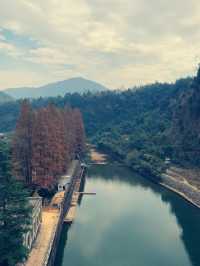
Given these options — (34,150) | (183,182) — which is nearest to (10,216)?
(34,150)

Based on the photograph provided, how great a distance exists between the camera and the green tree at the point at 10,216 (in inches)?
727

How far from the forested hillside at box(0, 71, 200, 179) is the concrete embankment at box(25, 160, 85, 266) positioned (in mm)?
24928

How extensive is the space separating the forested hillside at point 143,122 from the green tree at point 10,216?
37.0m

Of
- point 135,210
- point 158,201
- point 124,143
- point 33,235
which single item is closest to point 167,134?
point 124,143

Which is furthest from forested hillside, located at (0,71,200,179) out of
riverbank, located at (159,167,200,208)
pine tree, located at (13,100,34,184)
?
pine tree, located at (13,100,34,184)

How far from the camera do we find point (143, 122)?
8744cm

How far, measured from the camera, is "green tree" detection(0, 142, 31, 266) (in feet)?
60.5

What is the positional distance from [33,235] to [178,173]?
34.1m

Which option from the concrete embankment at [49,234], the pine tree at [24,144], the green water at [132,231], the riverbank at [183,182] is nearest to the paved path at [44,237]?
the concrete embankment at [49,234]

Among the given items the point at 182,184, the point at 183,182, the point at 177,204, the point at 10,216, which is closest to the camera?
the point at 10,216

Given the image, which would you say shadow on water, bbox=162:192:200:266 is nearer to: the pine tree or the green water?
the green water

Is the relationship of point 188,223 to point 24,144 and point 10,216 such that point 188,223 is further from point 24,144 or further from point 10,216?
point 10,216

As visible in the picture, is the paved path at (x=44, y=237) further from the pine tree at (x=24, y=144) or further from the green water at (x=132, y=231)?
the pine tree at (x=24, y=144)

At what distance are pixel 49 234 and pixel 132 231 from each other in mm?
10270
